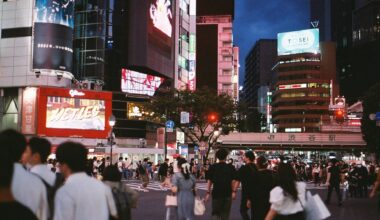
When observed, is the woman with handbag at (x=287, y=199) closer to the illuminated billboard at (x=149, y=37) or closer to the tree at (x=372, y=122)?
the tree at (x=372, y=122)

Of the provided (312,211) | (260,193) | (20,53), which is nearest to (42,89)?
(20,53)

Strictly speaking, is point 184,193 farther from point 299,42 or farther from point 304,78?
point 304,78

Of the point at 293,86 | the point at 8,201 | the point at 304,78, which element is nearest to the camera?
the point at 8,201

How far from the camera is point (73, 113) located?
5228 centimetres

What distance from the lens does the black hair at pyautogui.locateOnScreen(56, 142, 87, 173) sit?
14.6ft

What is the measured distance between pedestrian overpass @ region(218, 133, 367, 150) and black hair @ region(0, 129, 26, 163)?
71748 millimetres

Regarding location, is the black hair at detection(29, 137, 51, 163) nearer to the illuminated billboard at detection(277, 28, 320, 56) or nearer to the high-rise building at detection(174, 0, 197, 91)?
the high-rise building at detection(174, 0, 197, 91)

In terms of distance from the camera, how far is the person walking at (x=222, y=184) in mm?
11055

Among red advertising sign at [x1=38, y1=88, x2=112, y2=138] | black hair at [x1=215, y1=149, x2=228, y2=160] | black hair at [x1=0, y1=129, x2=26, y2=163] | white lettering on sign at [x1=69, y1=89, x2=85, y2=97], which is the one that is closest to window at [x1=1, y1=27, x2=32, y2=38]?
red advertising sign at [x1=38, y1=88, x2=112, y2=138]

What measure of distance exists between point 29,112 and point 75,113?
4216mm

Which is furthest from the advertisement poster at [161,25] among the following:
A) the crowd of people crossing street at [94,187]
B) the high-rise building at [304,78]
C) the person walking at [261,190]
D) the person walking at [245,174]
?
the high-rise building at [304,78]

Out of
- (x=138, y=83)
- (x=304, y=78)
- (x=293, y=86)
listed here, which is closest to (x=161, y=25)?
(x=138, y=83)

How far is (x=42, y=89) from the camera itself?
50531 millimetres

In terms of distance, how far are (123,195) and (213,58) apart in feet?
305
